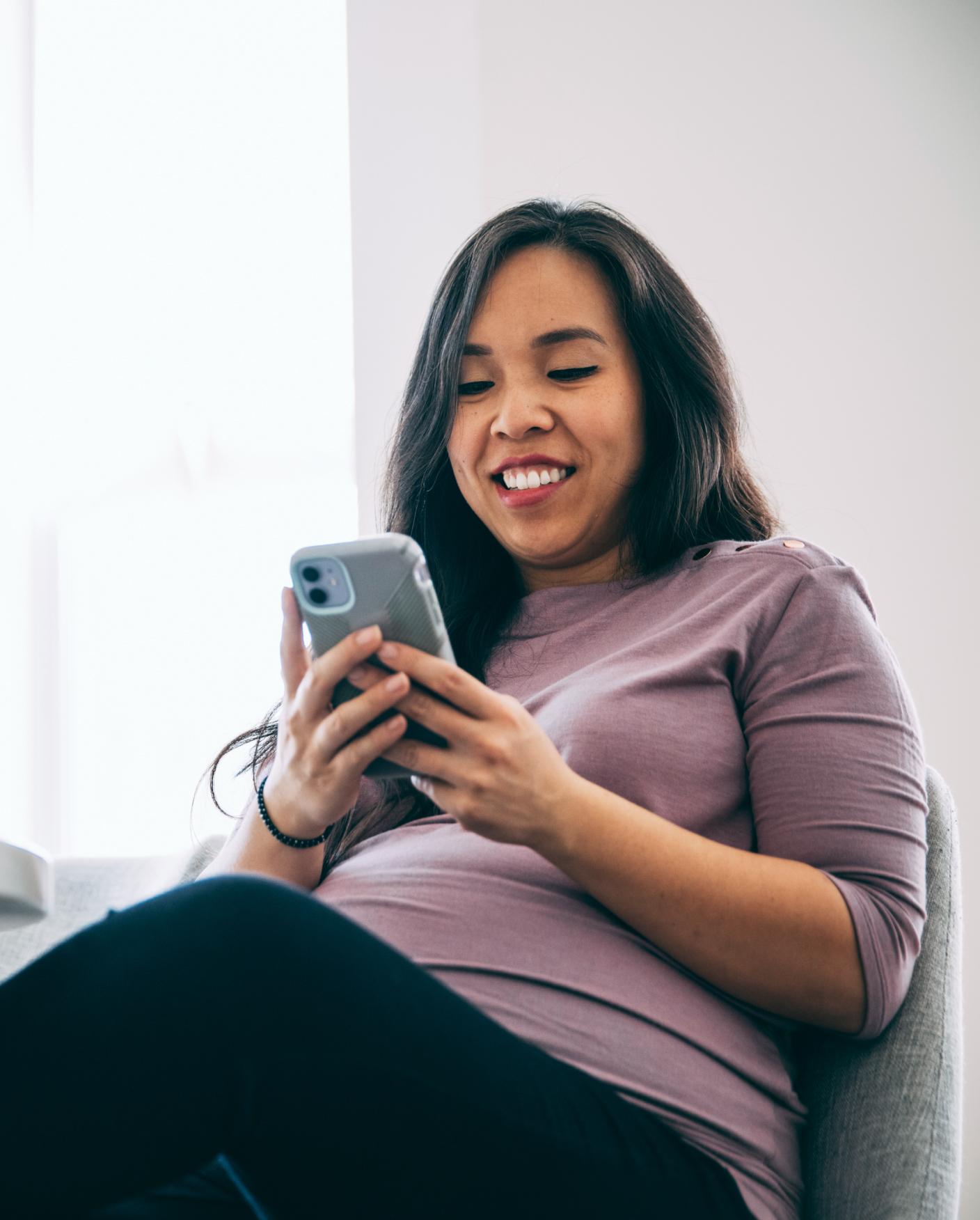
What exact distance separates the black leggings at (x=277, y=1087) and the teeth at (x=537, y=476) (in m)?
0.57

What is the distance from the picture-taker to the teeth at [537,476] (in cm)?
117

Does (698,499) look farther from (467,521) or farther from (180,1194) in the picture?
(180,1194)

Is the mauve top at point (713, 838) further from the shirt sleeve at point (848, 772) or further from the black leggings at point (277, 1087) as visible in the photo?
the black leggings at point (277, 1087)

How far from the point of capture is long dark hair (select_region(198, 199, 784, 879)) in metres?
A: 1.17

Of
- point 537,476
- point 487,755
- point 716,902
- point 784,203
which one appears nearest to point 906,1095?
point 716,902

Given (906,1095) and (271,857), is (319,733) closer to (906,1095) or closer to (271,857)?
(271,857)

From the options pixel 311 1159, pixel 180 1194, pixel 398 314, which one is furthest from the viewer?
pixel 398 314

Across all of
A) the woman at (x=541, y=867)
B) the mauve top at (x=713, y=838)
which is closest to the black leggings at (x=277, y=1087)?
the woman at (x=541, y=867)

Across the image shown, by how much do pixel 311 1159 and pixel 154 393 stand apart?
205 cm

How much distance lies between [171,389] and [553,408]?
152cm

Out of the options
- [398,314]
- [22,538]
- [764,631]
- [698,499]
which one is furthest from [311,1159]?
[22,538]

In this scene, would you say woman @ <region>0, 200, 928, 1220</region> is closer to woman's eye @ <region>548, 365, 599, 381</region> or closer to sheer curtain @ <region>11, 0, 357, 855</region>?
woman's eye @ <region>548, 365, 599, 381</region>

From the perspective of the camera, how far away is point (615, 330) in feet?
3.92

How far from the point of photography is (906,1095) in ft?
2.80
